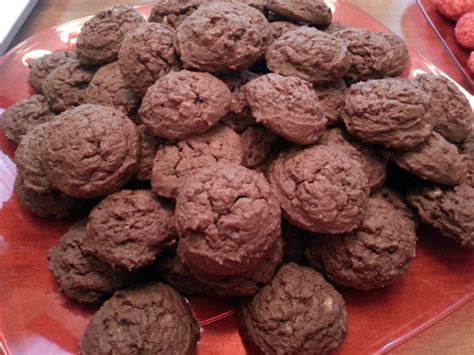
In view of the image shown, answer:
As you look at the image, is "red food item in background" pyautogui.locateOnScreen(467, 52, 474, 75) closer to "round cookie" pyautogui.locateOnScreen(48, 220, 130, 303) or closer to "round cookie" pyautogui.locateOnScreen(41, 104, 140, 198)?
"round cookie" pyautogui.locateOnScreen(41, 104, 140, 198)

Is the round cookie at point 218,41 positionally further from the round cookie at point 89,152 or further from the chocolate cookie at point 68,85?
the chocolate cookie at point 68,85

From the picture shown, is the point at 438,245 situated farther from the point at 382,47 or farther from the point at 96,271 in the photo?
the point at 96,271

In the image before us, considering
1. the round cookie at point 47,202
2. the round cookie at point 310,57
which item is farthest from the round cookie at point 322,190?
the round cookie at point 47,202

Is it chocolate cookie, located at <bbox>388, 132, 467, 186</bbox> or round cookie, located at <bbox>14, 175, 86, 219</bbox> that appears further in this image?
round cookie, located at <bbox>14, 175, 86, 219</bbox>

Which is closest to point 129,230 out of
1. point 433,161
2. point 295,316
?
point 295,316

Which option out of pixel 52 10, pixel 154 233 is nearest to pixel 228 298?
pixel 154 233

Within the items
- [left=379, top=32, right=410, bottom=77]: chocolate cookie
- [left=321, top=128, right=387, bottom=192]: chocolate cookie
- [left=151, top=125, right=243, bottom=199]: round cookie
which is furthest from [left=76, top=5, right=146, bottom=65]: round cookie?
[left=379, top=32, right=410, bottom=77]: chocolate cookie

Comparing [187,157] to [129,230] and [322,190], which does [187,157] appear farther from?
[322,190]
